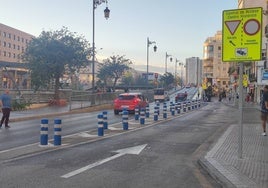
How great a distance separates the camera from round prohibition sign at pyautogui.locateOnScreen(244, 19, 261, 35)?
9.56 m

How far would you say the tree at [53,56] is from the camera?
134 ft

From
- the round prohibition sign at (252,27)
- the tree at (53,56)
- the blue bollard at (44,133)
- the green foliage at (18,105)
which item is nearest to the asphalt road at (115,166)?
the blue bollard at (44,133)

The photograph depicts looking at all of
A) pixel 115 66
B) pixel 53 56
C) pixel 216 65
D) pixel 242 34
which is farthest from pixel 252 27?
pixel 216 65

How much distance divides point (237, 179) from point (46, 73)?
35.1 meters

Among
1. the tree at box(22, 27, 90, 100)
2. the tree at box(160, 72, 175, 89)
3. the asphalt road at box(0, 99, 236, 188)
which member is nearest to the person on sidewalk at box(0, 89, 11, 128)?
the asphalt road at box(0, 99, 236, 188)

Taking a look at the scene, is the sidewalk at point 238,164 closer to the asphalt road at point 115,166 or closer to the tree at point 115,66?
the asphalt road at point 115,166

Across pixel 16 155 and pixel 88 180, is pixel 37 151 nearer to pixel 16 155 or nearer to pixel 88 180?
pixel 16 155

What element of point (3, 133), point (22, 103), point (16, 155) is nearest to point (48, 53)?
point (22, 103)

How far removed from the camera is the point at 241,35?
976 cm

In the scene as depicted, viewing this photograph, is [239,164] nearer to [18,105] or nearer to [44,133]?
[44,133]

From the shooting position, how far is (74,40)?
4250 cm

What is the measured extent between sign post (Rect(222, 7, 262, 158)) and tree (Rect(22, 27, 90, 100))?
105 feet

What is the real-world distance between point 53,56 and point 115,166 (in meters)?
32.8

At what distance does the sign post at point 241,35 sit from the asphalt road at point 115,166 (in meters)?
1.95
